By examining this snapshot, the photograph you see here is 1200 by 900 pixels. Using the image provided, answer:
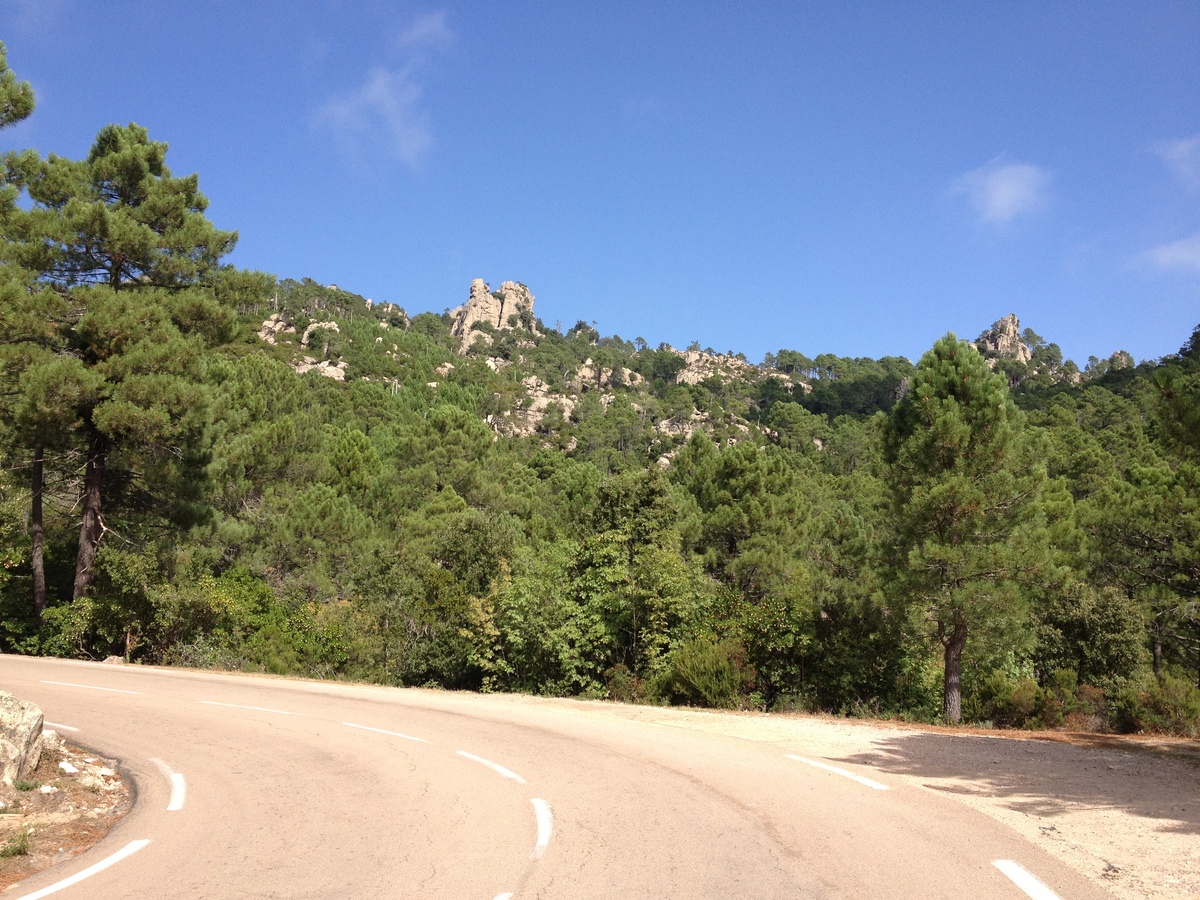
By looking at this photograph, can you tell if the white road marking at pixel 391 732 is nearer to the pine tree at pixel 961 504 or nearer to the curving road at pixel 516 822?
the curving road at pixel 516 822

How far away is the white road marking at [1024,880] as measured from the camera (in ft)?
16.1

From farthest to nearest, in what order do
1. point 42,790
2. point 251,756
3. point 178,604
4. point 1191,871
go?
point 178,604, point 251,756, point 42,790, point 1191,871

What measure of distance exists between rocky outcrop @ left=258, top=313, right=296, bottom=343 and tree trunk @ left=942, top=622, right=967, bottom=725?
113534 mm

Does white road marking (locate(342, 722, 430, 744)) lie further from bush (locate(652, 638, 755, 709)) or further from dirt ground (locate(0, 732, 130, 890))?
bush (locate(652, 638, 755, 709))

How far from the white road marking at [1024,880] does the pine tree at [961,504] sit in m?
12.3

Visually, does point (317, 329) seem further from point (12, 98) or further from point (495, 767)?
point (495, 767)

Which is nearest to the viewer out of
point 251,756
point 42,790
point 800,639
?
point 42,790

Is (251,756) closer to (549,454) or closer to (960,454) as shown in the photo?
(960,454)

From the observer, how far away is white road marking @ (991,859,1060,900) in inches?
193

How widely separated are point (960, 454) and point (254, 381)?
31.3 metres

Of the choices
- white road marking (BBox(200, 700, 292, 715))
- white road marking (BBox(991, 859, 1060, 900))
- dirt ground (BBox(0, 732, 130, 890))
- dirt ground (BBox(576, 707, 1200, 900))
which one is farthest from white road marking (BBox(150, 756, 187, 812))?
dirt ground (BBox(576, 707, 1200, 900))

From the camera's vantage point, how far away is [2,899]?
5.04 meters

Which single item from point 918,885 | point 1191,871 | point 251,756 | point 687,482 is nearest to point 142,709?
point 251,756

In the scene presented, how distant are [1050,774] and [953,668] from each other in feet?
32.0
